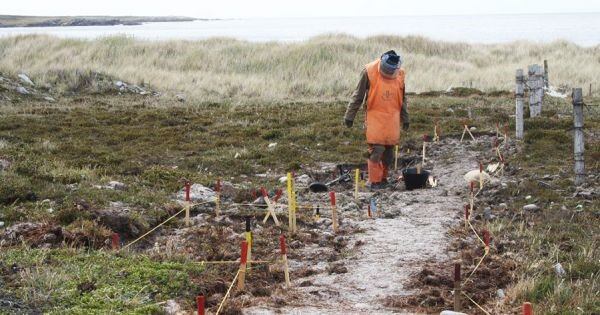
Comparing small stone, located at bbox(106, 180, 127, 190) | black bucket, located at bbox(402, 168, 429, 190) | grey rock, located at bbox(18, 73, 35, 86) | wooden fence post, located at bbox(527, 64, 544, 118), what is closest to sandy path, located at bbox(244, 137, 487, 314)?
black bucket, located at bbox(402, 168, 429, 190)

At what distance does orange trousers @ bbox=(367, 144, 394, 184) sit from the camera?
409 inches

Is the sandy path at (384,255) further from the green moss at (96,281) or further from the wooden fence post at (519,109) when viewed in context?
the wooden fence post at (519,109)

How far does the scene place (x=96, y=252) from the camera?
6.48 metres

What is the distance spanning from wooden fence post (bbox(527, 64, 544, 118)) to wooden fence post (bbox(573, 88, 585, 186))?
6326 millimetres

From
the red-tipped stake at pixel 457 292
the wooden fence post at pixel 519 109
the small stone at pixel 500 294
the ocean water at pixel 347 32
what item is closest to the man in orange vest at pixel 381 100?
the wooden fence post at pixel 519 109

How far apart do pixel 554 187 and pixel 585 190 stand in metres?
0.43

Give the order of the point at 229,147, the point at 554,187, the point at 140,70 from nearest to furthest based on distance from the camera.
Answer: the point at 554,187
the point at 229,147
the point at 140,70

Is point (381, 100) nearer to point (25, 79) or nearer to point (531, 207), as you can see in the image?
point (531, 207)

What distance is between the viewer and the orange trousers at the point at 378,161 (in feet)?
34.1

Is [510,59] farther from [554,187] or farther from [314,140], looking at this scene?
[554,187]

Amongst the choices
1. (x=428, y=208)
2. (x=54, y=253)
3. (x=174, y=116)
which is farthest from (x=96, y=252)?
(x=174, y=116)

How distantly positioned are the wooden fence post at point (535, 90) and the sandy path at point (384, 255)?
248 inches

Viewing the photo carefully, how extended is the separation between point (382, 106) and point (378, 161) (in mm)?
779

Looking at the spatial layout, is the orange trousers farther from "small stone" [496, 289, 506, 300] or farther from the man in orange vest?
"small stone" [496, 289, 506, 300]
